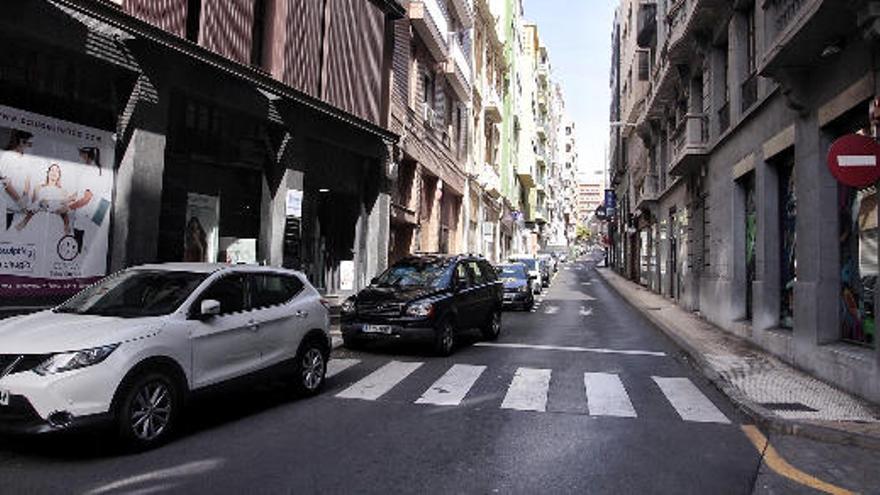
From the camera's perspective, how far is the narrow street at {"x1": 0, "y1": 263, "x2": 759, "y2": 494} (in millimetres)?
5180

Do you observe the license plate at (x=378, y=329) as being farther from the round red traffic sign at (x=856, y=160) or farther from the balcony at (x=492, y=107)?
the balcony at (x=492, y=107)

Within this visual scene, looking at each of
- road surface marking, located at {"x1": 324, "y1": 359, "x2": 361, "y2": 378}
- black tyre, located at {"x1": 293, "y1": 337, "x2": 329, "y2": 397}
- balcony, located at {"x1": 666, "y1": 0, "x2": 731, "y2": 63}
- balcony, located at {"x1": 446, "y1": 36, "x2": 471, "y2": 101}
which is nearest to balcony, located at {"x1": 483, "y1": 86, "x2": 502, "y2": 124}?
balcony, located at {"x1": 446, "y1": 36, "x2": 471, "y2": 101}

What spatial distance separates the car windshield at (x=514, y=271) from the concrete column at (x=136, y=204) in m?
13.9

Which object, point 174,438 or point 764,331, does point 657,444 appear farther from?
point 764,331

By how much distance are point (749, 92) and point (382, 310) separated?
9.97 meters

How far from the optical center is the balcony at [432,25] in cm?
2177

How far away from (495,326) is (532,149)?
47.7 metres

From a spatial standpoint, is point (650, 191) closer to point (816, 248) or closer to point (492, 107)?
point (492, 107)

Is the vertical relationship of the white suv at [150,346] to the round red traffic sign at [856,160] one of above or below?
below

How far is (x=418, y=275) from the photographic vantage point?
12.9m

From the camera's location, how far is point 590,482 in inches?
209

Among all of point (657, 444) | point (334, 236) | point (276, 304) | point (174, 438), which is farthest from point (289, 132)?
point (657, 444)

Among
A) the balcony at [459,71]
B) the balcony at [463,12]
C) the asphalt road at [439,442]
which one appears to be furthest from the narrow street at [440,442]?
the balcony at [463,12]

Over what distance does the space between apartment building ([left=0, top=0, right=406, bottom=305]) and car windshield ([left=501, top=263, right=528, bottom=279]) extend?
5.72 metres
